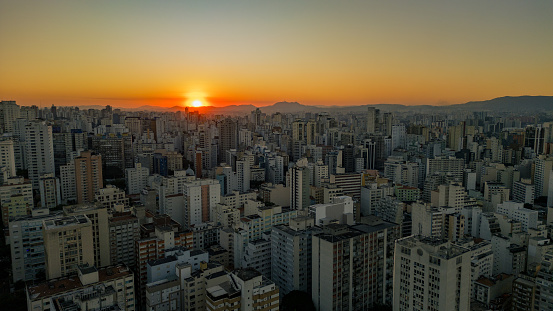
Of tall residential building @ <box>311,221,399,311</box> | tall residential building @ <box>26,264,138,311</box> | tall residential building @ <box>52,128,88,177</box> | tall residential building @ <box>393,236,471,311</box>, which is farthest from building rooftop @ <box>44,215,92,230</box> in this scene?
tall residential building @ <box>52,128,88,177</box>

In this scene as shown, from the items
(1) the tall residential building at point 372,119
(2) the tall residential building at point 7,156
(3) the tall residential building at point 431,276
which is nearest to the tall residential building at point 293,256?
(3) the tall residential building at point 431,276

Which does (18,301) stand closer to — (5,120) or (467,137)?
(5,120)

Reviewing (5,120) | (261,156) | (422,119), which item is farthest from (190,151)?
(422,119)

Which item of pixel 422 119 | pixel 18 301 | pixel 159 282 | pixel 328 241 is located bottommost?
pixel 18 301

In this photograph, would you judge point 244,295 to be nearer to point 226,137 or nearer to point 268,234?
point 268,234

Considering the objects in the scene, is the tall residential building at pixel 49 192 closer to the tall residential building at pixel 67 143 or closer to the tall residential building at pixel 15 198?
the tall residential building at pixel 15 198
